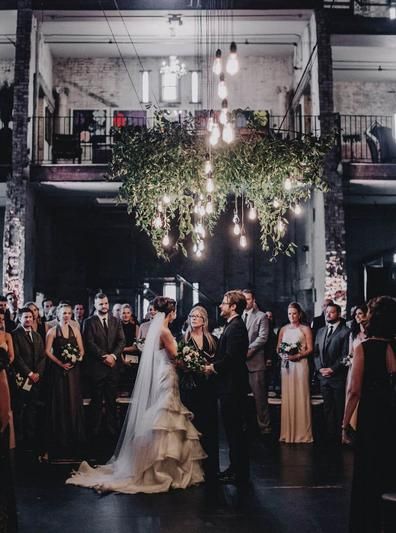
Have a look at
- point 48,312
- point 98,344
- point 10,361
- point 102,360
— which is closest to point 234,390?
point 102,360

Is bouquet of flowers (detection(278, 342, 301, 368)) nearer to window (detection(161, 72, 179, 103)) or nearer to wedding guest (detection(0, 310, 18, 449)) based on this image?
wedding guest (detection(0, 310, 18, 449))

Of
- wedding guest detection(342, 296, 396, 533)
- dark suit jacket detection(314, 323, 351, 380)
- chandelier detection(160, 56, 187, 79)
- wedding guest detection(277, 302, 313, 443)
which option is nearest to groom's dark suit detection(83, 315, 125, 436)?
wedding guest detection(277, 302, 313, 443)

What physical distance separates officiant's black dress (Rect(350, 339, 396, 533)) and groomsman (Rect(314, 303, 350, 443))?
4.07 m

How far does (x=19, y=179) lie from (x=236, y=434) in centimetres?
866

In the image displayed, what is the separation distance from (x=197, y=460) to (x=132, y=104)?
11760mm

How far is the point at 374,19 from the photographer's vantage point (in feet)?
44.3

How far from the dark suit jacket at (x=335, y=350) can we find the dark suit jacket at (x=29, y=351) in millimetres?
3648

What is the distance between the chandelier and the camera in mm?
14305

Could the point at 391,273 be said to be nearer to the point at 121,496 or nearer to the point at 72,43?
the point at 121,496

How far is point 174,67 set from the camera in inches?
568

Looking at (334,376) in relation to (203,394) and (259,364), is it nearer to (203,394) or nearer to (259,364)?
(259,364)

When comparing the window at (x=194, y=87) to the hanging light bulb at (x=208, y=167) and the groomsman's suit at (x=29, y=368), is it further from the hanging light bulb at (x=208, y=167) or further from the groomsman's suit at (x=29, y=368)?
the groomsman's suit at (x=29, y=368)

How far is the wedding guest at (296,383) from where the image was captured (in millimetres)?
7613

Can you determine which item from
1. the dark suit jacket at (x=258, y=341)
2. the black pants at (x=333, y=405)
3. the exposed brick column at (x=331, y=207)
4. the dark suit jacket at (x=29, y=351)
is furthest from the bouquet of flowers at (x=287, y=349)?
the exposed brick column at (x=331, y=207)
